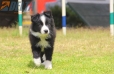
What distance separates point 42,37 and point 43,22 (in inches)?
17.0

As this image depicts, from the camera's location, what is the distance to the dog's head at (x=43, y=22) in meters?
6.43

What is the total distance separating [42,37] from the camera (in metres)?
6.79

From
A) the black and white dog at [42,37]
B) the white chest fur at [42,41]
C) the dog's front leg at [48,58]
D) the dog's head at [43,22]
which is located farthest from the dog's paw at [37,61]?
the dog's head at [43,22]

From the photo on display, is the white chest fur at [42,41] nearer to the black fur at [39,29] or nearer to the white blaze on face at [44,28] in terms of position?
the black fur at [39,29]

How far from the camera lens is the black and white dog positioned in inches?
256

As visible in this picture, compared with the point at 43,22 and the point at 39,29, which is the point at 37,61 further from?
the point at 43,22

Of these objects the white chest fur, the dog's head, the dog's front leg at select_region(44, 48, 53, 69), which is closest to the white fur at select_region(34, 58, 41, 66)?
the dog's front leg at select_region(44, 48, 53, 69)

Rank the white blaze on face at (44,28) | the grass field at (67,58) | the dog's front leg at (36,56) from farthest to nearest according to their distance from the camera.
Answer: the dog's front leg at (36,56)
the grass field at (67,58)
the white blaze on face at (44,28)

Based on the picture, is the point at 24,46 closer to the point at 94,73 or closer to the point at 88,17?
the point at 94,73

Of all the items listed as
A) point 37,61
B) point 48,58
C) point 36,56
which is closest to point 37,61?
point 37,61

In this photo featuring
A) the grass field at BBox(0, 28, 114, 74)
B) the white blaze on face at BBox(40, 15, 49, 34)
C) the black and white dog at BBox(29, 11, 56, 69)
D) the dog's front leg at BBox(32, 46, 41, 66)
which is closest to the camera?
the white blaze on face at BBox(40, 15, 49, 34)

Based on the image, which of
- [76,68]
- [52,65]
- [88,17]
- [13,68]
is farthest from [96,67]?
[88,17]

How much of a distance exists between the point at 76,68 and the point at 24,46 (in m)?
3.26

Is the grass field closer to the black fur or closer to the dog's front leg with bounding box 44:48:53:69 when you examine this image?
the dog's front leg with bounding box 44:48:53:69
